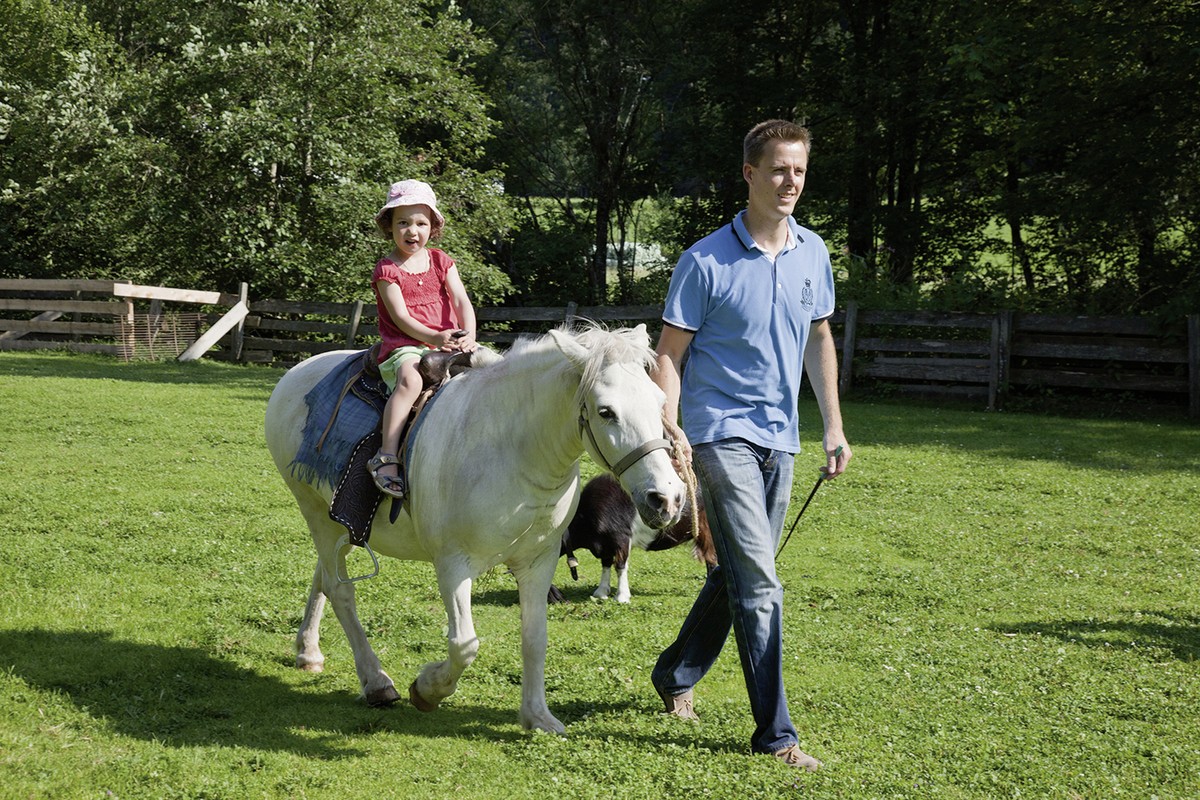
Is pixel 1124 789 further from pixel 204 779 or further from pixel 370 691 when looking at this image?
pixel 204 779

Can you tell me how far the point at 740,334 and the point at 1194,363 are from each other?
55.0ft

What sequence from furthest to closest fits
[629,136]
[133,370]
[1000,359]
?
[629,136] < [133,370] < [1000,359]

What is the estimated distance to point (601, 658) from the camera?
6129 millimetres

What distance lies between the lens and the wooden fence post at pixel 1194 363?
18.0m

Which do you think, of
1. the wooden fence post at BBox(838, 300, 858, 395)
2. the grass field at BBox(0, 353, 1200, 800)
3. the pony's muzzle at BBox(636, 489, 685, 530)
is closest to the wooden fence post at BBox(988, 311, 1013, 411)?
the wooden fence post at BBox(838, 300, 858, 395)

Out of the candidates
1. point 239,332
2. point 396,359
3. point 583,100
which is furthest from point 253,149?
point 396,359

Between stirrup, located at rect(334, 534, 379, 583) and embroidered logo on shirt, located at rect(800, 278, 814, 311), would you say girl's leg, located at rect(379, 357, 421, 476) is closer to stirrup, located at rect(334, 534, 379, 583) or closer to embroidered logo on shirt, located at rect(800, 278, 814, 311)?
stirrup, located at rect(334, 534, 379, 583)

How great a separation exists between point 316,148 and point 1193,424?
63.6 ft

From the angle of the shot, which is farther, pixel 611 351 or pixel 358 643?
pixel 358 643

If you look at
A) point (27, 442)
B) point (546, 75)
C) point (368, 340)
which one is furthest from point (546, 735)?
point (546, 75)

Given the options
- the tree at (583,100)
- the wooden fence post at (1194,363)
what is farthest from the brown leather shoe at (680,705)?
the tree at (583,100)

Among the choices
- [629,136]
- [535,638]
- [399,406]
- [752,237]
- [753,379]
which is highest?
[629,136]

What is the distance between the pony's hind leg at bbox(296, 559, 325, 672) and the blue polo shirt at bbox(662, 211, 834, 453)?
2.52 meters

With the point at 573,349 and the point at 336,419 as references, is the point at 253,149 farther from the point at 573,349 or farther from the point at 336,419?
the point at 573,349
